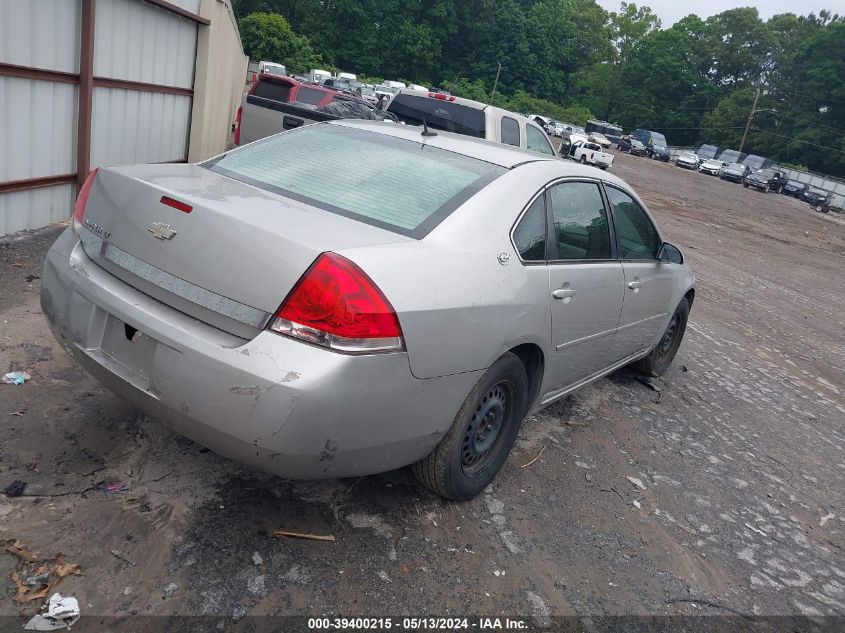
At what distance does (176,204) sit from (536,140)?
29.4ft

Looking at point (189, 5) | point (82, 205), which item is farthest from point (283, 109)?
point (82, 205)

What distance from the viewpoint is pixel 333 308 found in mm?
2561

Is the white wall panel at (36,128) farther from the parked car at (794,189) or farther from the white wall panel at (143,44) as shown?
the parked car at (794,189)

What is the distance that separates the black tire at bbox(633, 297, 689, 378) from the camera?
589 centimetres

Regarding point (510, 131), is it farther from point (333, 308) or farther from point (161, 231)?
point (333, 308)

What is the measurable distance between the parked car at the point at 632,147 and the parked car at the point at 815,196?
51.8 ft

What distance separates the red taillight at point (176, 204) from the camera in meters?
2.86

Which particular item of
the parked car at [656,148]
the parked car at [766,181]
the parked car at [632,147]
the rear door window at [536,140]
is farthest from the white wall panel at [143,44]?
the parked car at [656,148]

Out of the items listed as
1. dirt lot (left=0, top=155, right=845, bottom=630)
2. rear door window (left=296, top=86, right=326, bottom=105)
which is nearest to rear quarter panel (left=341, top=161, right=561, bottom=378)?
dirt lot (left=0, top=155, right=845, bottom=630)

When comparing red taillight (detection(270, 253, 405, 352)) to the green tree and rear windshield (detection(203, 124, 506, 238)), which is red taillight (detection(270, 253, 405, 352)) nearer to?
rear windshield (detection(203, 124, 506, 238))

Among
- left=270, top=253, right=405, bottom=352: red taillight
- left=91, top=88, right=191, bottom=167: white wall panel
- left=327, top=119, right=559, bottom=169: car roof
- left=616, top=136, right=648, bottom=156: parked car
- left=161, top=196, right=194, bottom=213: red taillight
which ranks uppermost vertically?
left=327, top=119, right=559, bottom=169: car roof

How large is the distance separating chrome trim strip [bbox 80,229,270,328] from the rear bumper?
74 millimetres

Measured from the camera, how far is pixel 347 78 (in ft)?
176

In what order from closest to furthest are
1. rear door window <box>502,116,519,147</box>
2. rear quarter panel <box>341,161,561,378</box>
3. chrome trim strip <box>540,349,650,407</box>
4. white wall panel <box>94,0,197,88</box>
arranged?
rear quarter panel <box>341,161,561,378</box>, chrome trim strip <box>540,349,650,407</box>, white wall panel <box>94,0,197,88</box>, rear door window <box>502,116,519,147</box>
